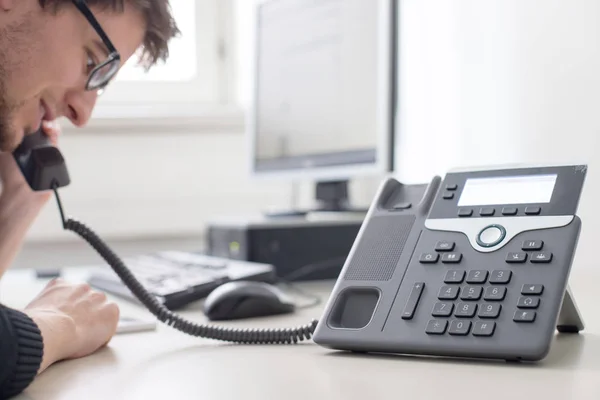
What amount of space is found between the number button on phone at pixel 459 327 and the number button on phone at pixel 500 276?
0.05m

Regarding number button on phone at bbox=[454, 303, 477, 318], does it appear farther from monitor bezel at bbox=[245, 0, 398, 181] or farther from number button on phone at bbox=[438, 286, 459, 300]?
monitor bezel at bbox=[245, 0, 398, 181]

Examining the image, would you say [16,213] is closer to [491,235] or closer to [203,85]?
[491,235]

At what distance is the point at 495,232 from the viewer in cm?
73

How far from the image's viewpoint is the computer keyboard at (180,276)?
1.12 meters

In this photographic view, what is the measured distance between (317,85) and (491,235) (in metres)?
0.92

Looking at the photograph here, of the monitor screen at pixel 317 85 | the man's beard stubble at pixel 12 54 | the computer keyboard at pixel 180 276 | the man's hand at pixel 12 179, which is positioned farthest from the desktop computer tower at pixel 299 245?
the man's beard stubble at pixel 12 54

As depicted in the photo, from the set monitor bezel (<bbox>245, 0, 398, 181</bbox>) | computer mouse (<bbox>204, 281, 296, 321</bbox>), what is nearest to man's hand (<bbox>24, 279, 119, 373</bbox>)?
computer mouse (<bbox>204, 281, 296, 321</bbox>)

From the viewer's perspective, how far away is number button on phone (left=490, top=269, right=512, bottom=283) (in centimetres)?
69

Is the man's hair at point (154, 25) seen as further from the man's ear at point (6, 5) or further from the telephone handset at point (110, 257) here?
the telephone handset at point (110, 257)

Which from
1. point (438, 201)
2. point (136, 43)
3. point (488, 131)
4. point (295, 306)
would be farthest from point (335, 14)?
point (438, 201)

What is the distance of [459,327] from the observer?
67cm

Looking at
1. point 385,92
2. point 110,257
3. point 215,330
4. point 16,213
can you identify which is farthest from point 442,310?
point 16,213

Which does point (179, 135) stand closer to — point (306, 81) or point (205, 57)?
point (205, 57)

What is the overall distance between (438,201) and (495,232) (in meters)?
0.08
